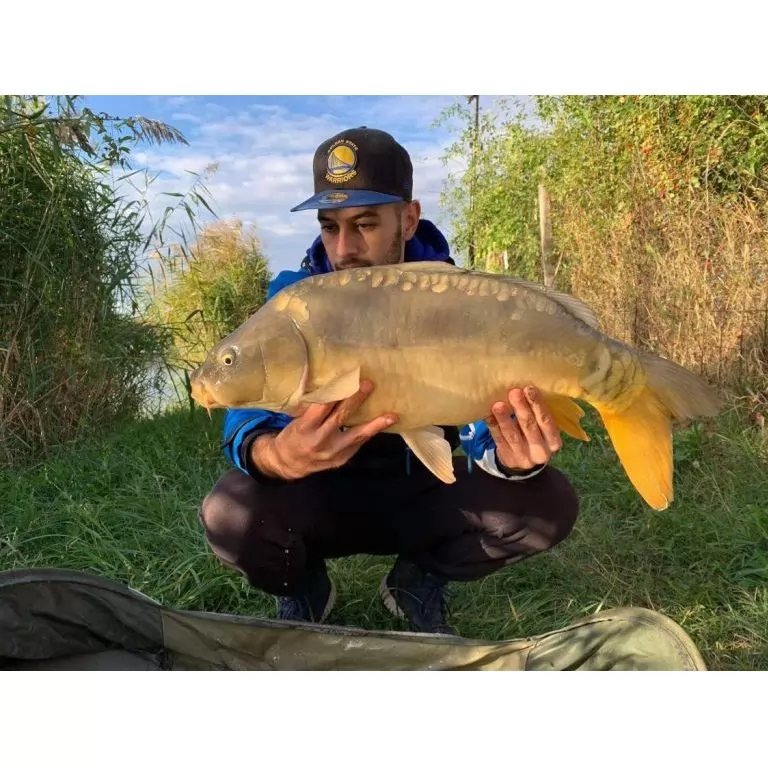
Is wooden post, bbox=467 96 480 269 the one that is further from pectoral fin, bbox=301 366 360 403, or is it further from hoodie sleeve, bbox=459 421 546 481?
pectoral fin, bbox=301 366 360 403

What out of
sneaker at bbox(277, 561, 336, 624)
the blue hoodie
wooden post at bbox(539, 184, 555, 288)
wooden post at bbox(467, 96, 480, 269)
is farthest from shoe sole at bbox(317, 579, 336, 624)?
wooden post at bbox(467, 96, 480, 269)

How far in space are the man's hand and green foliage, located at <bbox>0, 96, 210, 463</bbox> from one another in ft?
6.85

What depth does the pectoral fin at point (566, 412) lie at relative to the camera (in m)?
1.10

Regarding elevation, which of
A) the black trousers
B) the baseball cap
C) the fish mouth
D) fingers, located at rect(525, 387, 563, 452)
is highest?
the baseball cap

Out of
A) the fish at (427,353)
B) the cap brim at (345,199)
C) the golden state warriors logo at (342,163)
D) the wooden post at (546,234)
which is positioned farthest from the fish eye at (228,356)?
the wooden post at (546,234)

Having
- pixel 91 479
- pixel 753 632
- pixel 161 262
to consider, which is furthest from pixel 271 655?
pixel 161 262

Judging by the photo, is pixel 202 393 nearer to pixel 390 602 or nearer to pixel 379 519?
pixel 379 519

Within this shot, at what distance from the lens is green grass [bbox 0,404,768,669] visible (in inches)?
62.9

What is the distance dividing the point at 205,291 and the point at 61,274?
0.74 m

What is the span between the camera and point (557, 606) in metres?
1.64

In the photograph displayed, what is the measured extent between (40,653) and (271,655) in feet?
1.32

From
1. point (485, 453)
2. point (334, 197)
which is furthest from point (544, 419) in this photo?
point (334, 197)

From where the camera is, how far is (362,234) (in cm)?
137

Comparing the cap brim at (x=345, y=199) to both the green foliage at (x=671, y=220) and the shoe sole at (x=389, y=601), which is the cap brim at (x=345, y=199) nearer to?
the shoe sole at (x=389, y=601)
